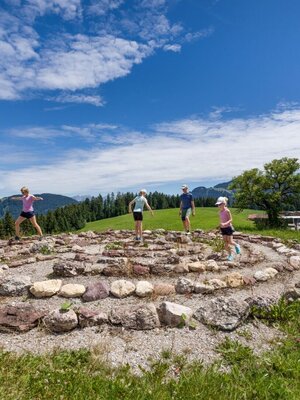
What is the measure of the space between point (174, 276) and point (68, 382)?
5.80 m

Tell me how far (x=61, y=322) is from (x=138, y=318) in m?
1.51

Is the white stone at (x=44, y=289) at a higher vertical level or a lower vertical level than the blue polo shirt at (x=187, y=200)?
lower

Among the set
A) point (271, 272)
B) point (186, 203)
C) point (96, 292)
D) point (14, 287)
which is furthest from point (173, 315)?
point (186, 203)

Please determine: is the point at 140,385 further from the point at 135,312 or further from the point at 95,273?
the point at 95,273

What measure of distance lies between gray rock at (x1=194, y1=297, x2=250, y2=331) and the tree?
31.1 metres

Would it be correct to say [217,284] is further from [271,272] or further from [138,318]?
[138,318]

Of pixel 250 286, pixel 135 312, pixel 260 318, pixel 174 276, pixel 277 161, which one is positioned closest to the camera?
pixel 135 312

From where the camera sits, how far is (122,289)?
7844 millimetres

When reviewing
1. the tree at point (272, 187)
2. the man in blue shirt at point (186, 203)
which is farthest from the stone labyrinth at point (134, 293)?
the tree at point (272, 187)

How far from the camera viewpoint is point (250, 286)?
9078 millimetres

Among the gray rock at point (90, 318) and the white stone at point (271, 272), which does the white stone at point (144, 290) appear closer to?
the gray rock at point (90, 318)

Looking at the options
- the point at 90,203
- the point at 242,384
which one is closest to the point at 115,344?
the point at 242,384

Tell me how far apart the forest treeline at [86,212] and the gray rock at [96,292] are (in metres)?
73.3

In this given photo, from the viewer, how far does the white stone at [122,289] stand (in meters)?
7.77
